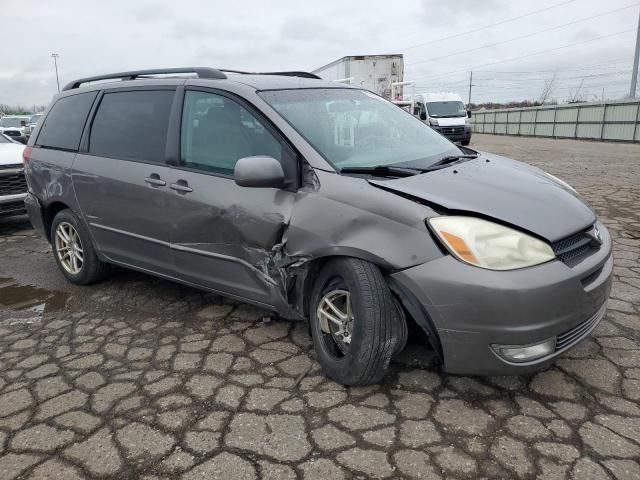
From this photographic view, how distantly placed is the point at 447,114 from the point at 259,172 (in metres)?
22.1

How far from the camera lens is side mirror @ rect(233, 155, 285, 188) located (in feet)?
9.20

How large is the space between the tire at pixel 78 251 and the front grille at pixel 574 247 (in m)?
3.51

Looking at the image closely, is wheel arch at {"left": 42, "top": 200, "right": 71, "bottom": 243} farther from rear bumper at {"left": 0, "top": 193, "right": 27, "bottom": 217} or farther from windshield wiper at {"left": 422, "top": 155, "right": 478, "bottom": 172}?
windshield wiper at {"left": 422, "top": 155, "right": 478, "bottom": 172}

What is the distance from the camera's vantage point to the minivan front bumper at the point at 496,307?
90.0 inches

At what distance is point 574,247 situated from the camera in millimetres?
2586

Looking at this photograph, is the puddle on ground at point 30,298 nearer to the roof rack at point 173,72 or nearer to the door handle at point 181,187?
the door handle at point 181,187

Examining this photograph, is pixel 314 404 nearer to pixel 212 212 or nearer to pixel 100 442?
pixel 100 442

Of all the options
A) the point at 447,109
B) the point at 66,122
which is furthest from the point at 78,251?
the point at 447,109

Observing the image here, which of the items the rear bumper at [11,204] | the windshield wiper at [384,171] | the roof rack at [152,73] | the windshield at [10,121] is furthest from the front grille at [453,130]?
the windshield at [10,121]

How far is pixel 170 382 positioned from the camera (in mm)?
2900

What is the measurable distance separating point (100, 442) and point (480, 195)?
7.20 feet

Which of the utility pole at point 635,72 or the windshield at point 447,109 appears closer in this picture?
the windshield at point 447,109

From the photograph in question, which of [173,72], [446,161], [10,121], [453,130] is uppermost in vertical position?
[173,72]

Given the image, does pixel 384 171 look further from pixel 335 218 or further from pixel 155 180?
pixel 155 180
